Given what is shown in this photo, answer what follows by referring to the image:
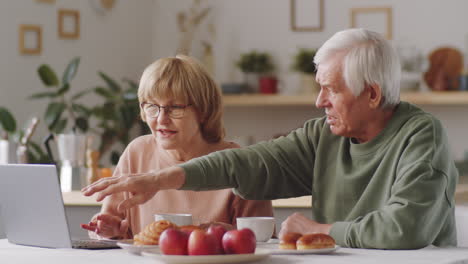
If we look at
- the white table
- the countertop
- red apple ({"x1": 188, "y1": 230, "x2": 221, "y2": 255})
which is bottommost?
the countertop

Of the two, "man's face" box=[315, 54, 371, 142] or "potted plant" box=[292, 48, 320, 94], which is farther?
"potted plant" box=[292, 48, 320, 94]

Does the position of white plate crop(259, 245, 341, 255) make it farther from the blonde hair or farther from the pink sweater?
the blonde hair

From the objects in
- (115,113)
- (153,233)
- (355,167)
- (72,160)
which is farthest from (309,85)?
(153,233)

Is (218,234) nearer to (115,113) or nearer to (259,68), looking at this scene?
(115,113)

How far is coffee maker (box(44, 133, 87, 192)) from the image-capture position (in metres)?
3.68

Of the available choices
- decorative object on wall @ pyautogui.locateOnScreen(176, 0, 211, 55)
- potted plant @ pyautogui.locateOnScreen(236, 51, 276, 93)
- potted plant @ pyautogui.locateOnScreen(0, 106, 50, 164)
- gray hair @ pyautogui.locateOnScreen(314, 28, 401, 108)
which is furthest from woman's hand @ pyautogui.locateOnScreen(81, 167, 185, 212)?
decorative object on wall @ pyautogui.locateOnScreen(176, 0, 211, 55)

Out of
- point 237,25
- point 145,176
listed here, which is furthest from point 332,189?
point 237,25

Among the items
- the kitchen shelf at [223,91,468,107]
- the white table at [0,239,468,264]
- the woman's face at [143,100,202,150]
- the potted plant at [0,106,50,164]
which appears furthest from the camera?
the kitchen shelf at [223,91,468,107]

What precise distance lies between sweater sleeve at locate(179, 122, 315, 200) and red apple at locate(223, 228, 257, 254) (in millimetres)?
552

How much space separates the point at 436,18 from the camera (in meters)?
5.60

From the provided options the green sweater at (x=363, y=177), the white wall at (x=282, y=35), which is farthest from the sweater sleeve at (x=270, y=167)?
the white wall at (x=282, y=35)

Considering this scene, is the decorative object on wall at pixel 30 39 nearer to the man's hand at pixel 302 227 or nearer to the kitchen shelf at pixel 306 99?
the kitchen shelf at pixel 306 99

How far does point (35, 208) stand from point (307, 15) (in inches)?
166

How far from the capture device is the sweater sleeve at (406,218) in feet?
6.29
